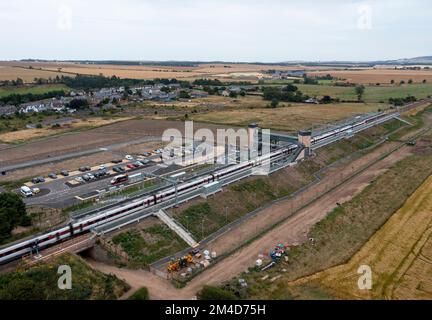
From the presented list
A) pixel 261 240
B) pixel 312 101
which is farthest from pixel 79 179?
pixel 312 101

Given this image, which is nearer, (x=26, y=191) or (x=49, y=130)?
(x=26, y=191)

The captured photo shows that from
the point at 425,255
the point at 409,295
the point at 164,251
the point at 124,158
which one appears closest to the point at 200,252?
the point at 164,251

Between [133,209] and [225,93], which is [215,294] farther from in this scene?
[225,93]

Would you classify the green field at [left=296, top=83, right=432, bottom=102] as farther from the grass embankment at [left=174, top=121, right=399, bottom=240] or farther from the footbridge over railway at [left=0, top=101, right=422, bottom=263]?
the footbridge over railway at [left=0, top=101, right=422, bottom=263]

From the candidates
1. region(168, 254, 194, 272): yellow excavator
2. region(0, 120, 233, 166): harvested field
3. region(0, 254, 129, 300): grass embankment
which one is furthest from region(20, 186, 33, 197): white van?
region(168, 254, 194, 272): yellow excavator

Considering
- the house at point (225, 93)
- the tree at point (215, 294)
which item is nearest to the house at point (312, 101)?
the house at point (225, 93)

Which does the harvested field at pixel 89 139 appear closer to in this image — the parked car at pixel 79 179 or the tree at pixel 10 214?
the parked car at pixel 79 179
